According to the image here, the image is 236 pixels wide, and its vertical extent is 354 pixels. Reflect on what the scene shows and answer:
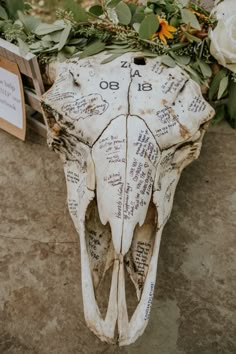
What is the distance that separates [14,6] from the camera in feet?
6.05

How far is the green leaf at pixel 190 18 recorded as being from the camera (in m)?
1.63

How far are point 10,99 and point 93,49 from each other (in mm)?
429

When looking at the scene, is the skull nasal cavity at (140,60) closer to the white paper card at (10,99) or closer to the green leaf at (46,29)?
the green leaf at (46,29)

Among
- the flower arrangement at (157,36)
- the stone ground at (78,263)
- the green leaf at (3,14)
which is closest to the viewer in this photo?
the stone ground at (78,263)

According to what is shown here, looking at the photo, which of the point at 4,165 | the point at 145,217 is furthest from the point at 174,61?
the point at 4,165

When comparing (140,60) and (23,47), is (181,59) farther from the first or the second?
(23,47)

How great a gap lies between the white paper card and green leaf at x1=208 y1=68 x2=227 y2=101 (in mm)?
594

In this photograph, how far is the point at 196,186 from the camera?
6.07 feet

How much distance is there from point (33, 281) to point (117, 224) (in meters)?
0.42

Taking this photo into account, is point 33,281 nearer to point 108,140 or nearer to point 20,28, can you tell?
point 108,140

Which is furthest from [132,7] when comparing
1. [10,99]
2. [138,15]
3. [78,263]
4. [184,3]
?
[78,263]

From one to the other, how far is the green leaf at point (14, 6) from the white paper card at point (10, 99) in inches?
6.8

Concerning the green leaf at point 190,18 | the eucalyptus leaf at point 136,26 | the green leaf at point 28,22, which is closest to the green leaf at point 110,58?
the eucalyptus leaf at point 136,26

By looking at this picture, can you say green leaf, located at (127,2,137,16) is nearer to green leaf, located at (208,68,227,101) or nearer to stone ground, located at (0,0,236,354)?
green leaf, located at (208,68,227,101)
